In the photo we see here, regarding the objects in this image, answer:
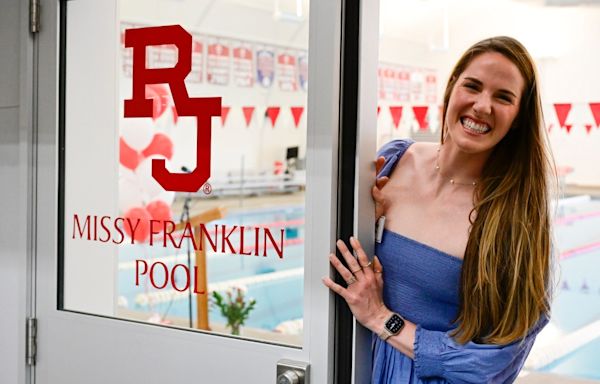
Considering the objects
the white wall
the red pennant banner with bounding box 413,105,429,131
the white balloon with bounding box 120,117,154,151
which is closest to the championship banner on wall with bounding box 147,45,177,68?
the white balloon with bounding box 120,117,154,151

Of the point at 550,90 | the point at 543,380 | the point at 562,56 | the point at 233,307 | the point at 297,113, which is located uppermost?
the point at 562,56

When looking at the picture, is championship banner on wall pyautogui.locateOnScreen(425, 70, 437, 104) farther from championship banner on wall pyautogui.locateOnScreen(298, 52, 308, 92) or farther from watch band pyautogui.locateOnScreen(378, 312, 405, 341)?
watch band pyautogui.locateOnScreen(378, 312, 405, 341)

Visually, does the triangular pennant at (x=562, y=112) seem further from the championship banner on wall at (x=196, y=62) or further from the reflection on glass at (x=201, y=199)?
the championship banner on wall at (x=196, y=62)

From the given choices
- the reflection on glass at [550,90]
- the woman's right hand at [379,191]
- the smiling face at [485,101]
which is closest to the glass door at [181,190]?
the woman's right hand at [379,191]

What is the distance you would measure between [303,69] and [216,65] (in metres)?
0.33

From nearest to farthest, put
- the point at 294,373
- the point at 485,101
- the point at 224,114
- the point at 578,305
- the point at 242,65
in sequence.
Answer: the point at 485,101 → the point at 294,373 → the point at 224,114 → the point at 242,65 → the point at 578,305

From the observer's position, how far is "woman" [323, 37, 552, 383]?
152 centimetres

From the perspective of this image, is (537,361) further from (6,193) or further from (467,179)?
(6,193)

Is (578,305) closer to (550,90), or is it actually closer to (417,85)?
(417,85)

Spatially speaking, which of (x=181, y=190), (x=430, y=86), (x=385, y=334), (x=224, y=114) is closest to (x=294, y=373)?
(x=385, y=334)

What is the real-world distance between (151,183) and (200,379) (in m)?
0.54

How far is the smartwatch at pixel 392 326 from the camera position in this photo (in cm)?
158

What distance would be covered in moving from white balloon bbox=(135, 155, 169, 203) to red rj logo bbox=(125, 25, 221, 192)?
0.6 inches

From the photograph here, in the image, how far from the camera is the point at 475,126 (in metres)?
1.55
